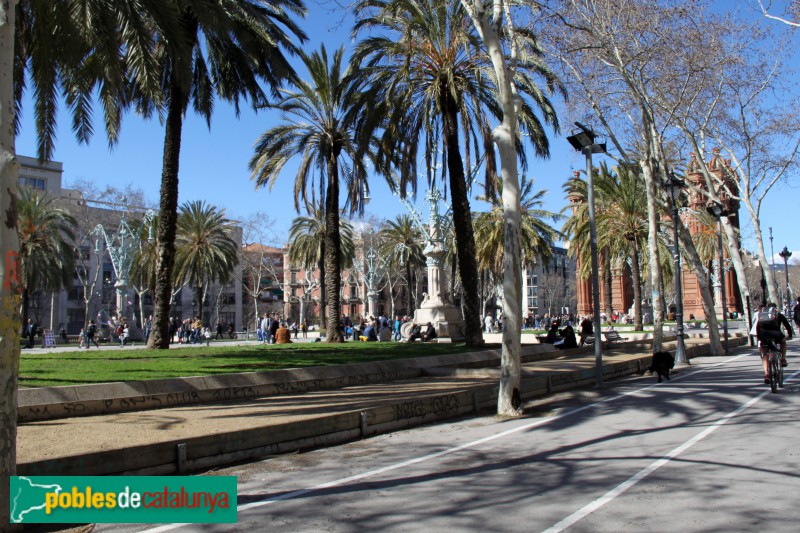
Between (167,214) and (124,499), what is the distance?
1456 cm

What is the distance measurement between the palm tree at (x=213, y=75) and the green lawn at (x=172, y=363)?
2.50 metres

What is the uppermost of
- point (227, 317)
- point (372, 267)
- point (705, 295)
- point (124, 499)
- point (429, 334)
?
point (372, 267)

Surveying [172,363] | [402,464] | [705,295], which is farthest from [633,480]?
[705,295]

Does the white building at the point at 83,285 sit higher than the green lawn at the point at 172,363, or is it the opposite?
the white building at the point at 83,285

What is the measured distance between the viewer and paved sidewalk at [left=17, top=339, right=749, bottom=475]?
6.38 metres

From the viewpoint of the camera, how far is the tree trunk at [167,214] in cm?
1750

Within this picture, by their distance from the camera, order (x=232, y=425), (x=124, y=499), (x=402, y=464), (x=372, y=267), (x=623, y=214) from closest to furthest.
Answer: (x=124, y=499), (x=402, y=464), (x=232, y=425), (x=623, y=214), (x=372, y=267)

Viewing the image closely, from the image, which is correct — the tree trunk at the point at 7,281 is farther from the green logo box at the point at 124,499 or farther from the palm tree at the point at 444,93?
the palm tree at the point at 444,93

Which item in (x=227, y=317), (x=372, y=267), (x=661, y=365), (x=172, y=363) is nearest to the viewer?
(x=172, y=363)

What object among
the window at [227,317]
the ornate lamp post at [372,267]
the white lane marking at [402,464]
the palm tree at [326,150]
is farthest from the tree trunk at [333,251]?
the window at [227,317]

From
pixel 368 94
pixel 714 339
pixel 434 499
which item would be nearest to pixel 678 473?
pixel 434 499

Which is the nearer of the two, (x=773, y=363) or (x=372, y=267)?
(x=773, y=363)

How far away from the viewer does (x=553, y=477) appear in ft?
20.1

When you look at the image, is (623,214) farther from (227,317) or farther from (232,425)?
(227,317)
